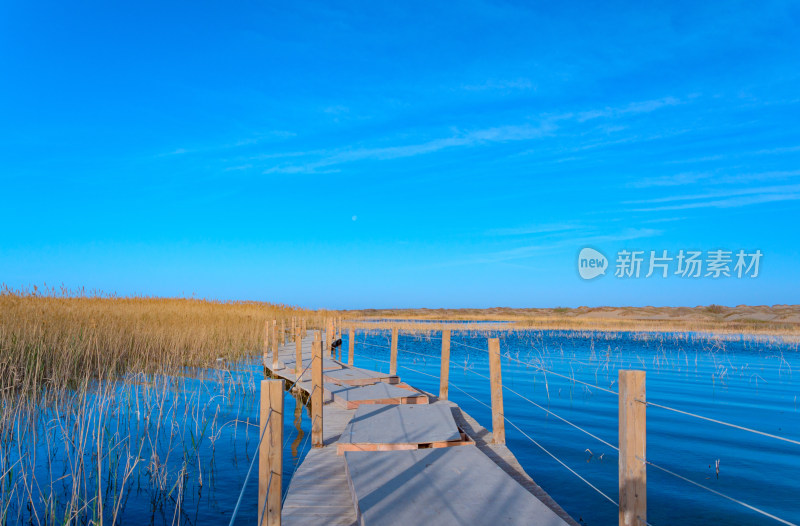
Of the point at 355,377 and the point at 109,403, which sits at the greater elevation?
the point at 355,377

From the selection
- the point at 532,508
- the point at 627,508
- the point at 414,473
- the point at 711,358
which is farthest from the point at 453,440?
the point at 711,358

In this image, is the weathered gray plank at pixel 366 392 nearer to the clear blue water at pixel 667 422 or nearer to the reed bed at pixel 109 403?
the reed bed at pixel 109 403

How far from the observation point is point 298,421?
10938 mm

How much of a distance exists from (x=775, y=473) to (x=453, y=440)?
17.0ft

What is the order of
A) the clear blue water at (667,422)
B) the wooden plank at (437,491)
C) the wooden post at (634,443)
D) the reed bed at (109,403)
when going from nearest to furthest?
the wooden post at (634,443), the wooden plank at (437,491), the reed bed at (109,403), the clear blue water at (667,422)

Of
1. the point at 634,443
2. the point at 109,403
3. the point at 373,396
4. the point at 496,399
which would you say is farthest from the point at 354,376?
the point at 634,443

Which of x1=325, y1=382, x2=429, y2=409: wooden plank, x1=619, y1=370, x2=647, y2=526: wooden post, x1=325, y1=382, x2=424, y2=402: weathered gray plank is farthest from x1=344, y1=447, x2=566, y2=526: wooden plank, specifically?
x1=325, y1=382, x2=424, y2=402: weathered gray plank

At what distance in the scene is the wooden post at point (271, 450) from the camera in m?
3.81

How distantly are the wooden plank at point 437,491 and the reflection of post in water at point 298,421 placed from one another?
142 inches

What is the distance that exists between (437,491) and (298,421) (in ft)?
22.7

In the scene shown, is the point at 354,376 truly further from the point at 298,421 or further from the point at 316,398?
the point at 316,398

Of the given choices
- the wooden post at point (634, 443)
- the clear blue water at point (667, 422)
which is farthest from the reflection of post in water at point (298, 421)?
the wooden post at point (634, 443)

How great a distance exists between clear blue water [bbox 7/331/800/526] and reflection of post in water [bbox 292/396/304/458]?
43mm

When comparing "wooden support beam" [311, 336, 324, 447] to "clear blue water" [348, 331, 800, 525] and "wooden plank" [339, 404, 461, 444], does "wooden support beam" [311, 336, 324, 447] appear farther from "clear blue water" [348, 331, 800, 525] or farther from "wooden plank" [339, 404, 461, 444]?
"clear blue water" [348, 331, 800, 525]
